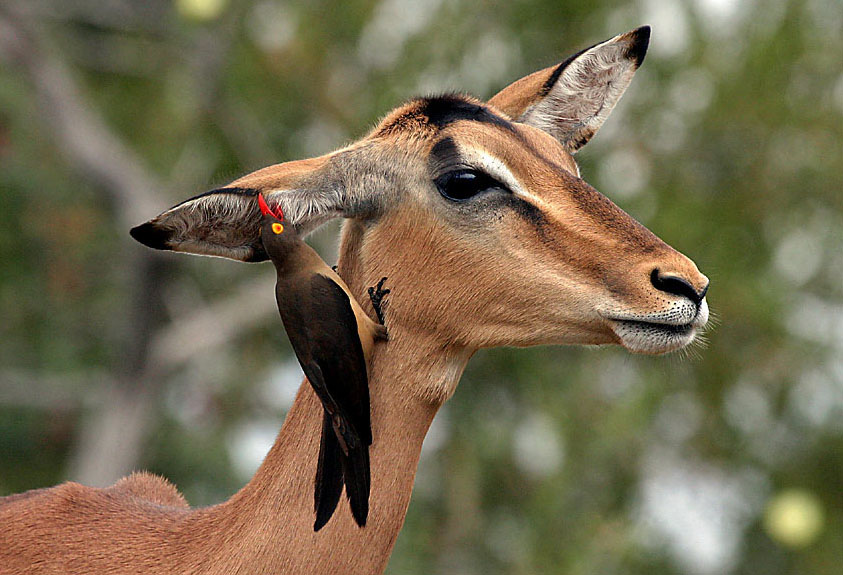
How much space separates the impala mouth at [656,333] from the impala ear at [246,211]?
3.36ft

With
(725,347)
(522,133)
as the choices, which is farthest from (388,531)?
(725,347)

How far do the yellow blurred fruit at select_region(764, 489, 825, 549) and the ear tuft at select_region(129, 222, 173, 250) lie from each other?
619 inches

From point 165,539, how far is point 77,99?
60.2ft

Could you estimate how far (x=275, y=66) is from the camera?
20516 millimetres

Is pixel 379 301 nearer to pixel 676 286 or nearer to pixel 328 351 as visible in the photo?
pixel 328 351

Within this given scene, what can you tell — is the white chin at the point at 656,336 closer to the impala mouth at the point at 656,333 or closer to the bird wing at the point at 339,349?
the impala mouth at the point at 656,333

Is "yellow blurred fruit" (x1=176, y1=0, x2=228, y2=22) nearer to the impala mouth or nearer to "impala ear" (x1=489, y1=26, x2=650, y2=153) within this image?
"impala ear" (x1=489, y1=26, x2=650, y2=153)

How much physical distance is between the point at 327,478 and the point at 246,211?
0.88 meters

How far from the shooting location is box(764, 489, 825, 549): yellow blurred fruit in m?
17.3

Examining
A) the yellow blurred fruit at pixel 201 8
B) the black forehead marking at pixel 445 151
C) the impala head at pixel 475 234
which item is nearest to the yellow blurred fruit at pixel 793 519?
the yellow blurred fruit at pixel 201 8

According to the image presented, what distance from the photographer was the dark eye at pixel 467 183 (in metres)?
3.70

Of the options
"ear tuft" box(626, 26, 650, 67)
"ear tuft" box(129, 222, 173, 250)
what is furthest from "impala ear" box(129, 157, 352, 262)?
"ear tuft" box(626, 26, 650, 67)

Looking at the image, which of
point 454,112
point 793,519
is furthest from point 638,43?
point 793,519

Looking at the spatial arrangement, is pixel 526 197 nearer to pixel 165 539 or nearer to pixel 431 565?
pixel 165 539
